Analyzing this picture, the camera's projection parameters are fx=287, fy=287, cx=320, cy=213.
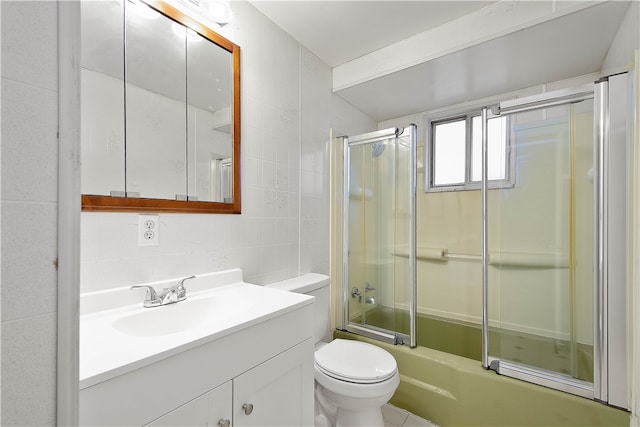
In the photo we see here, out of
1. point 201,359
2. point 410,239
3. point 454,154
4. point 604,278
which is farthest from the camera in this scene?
point 454,154

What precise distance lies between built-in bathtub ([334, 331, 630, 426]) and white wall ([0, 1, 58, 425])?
1.75 m

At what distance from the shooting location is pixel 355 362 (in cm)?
154

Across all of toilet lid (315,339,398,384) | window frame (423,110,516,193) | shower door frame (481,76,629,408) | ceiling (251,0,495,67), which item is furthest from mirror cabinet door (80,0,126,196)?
window frame (423,110,516,193)

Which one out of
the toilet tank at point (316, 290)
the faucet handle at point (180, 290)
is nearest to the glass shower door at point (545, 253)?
the toilet tank at point (316, 290)

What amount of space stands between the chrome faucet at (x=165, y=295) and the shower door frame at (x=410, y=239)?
49.0 inches

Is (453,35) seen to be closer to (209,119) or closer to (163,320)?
(209,119)

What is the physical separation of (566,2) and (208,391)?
82.9 inches

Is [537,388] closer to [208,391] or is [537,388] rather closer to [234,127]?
[208,391]

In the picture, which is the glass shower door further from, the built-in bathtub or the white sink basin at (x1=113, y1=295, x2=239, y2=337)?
the white sink basin at (x1=113, y1=295, x2=239, y2=337)

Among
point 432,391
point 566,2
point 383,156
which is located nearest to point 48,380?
point 432,391

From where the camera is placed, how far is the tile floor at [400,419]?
163 cm

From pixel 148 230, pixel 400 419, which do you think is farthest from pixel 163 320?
pixel 400 419

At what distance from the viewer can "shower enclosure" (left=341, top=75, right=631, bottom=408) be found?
128cm

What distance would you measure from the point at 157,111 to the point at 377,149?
4.56ft
